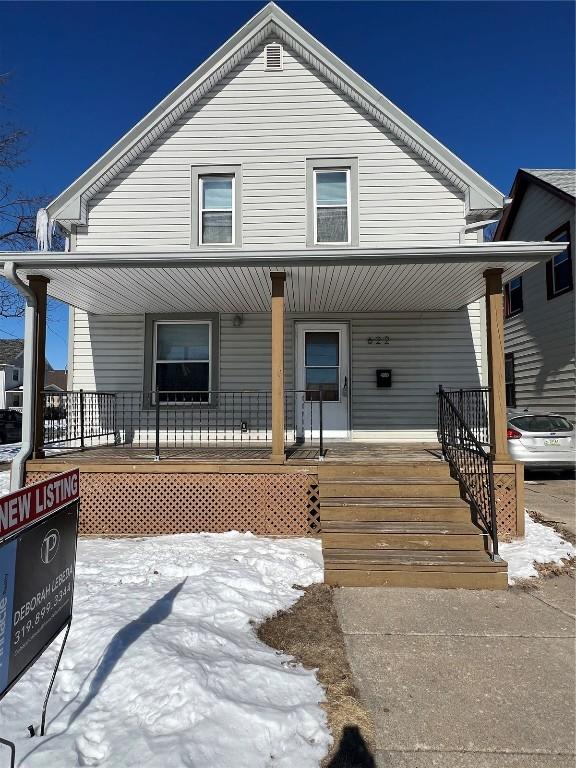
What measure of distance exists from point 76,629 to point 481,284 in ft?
21.3

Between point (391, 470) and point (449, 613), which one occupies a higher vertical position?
point (391, 470)

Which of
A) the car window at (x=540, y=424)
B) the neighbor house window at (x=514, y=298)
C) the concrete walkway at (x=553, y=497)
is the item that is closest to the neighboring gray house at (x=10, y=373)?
the neighbor house window at (x=514, y=298)

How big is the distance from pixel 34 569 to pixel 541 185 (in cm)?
1466

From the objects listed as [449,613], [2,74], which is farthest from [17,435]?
[449,613]

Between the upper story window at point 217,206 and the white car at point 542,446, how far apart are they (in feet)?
21.3

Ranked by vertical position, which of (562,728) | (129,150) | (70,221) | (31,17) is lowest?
(562,728)

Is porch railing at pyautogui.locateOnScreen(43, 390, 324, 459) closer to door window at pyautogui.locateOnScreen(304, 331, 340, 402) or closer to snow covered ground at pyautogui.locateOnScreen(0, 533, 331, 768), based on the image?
door window at pyautogui.locateOnScreen(304, 331, 340, 402)

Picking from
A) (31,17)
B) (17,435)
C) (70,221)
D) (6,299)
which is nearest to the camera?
(70,221)

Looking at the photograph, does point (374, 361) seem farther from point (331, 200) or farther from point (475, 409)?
point (331, 200)

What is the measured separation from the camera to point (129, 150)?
8.27m

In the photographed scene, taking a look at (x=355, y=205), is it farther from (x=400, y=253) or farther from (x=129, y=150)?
(x=129, y=150)

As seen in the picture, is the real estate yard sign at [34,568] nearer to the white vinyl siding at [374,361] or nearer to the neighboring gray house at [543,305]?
the white vinyl siding at [374,361]

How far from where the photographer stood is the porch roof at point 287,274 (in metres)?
5.66

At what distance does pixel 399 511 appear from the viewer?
5059 mm
